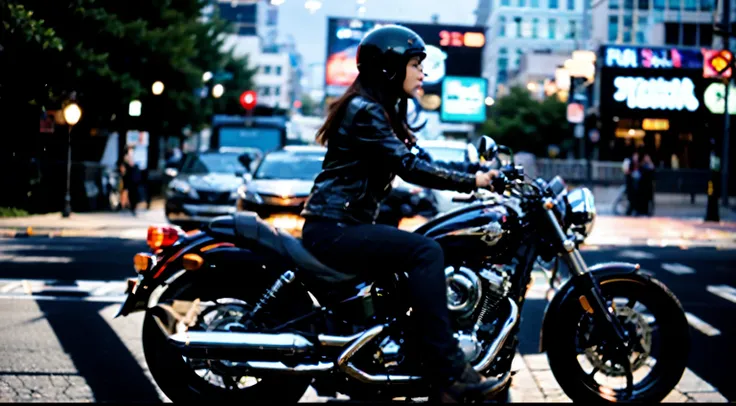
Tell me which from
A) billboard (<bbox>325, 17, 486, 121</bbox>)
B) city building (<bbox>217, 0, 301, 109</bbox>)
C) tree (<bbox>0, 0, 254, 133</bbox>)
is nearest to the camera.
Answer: tree (<bbox>0, 0, 254, 133</bbox>)

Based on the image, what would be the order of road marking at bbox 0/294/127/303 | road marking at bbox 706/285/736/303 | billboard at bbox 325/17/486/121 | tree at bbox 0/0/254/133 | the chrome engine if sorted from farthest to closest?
1. billboard at bbox 325/17/486/121
2. tree at bbox 0/0/254/133
3. road marking at bbox 706/285/736/303
4. road marking at bbox 0/294/127/303
5. the chrome engine

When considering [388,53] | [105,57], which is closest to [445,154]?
[105,57]

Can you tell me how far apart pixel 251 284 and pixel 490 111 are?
60.8m

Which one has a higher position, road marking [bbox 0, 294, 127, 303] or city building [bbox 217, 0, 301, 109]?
city building [bbox 217, 0, 301, 109]

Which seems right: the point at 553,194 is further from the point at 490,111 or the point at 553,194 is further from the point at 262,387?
the point at 490,111

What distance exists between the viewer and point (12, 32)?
686 inches

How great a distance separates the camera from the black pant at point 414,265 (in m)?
4.34

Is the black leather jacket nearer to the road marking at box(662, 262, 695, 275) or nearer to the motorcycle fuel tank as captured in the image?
the motorcycle fuel tank

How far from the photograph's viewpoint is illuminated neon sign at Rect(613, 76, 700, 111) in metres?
39.5

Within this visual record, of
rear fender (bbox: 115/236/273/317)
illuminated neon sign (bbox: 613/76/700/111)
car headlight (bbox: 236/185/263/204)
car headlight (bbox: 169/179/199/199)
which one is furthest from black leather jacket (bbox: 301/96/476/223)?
illuminated neon sign (bbox: 613/76/700/111)

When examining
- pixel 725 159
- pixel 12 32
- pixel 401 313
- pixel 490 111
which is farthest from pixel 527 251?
pixel 490 111

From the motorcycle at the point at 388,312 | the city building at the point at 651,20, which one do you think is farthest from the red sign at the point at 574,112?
the city building at the point at 651,20

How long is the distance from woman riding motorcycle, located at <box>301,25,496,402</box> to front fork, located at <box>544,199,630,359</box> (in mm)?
604

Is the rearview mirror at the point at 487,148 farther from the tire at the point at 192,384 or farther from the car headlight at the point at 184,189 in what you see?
the car headlight at the point at 184,189
